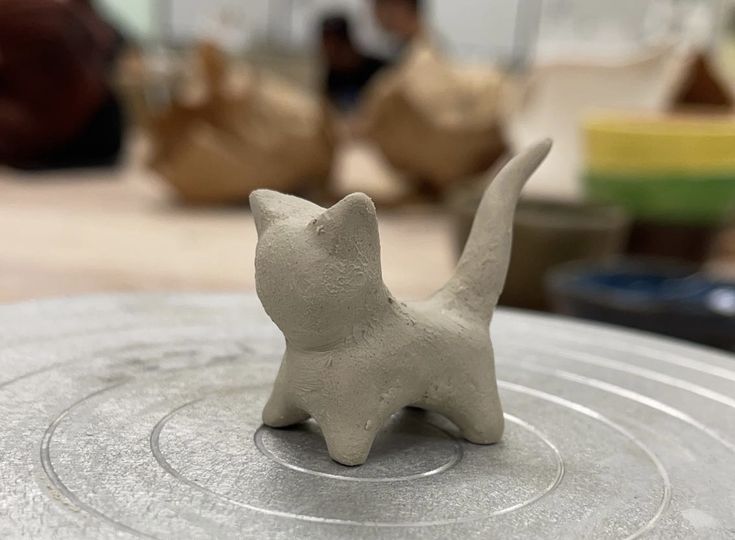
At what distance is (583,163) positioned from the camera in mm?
1217

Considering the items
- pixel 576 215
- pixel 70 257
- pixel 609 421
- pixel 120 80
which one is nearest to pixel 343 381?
pixel 609 421

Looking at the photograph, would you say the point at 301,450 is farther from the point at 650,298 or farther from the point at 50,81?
the point at 50,81

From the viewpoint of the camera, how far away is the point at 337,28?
2.40 metres

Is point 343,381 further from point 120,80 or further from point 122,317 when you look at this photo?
point 120,80

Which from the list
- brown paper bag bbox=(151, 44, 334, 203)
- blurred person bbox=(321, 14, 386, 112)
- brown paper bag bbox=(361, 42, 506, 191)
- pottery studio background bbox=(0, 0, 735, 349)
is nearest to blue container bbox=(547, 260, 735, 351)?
Result: pottery studio background bbox=(0, 0, 735, 349)

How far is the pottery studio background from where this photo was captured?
102cm

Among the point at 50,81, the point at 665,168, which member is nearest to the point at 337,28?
the point at 50,81

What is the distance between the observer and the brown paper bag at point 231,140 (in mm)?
1516

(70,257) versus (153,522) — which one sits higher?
(153,522)

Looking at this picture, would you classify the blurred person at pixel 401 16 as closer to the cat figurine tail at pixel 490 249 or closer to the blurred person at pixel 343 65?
the blurred person at pixel 343 65

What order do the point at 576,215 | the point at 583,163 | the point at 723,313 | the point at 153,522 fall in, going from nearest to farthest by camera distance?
the point at 153,522
the point at 723,313
the point at 576,215
the point at 583,163

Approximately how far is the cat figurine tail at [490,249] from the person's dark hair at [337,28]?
6.59 feet

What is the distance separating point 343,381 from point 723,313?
47cm

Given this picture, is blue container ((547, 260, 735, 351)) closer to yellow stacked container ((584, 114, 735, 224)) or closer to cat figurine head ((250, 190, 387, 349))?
yellow stacked container ((584, 114, 735, 224))
